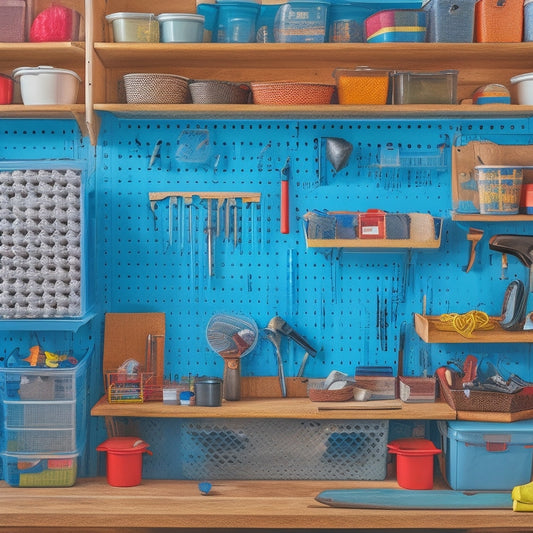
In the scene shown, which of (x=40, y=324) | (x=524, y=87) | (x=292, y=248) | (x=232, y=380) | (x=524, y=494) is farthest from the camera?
(x=292, y=248)

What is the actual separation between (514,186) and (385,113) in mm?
566

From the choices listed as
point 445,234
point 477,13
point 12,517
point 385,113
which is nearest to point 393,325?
point 445,234

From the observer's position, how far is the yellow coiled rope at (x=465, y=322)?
9.86 ft

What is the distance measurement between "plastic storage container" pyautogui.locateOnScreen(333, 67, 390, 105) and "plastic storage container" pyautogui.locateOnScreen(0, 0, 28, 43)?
1215 mm

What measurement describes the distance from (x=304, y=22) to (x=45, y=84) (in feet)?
3.27

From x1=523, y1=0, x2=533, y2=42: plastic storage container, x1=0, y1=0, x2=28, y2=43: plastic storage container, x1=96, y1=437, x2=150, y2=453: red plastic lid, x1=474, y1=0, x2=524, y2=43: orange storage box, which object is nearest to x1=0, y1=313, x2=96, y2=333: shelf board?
x1=96, y1=437, x2=150, y2=453: red plastic lid

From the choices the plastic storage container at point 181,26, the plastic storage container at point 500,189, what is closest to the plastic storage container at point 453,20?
the plastic storage container at point 500,189

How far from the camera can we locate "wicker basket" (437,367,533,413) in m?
2.94

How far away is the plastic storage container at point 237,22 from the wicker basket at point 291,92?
20 centimetres

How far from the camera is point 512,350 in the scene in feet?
10.7

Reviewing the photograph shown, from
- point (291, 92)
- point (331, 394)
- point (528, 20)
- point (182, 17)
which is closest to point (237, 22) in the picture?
point (182, 17)

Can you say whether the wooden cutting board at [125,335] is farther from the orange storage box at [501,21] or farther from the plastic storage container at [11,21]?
the orange storage box at [501,21]

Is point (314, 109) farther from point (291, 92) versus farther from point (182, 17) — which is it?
point (182, 17)

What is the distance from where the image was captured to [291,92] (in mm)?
2947
